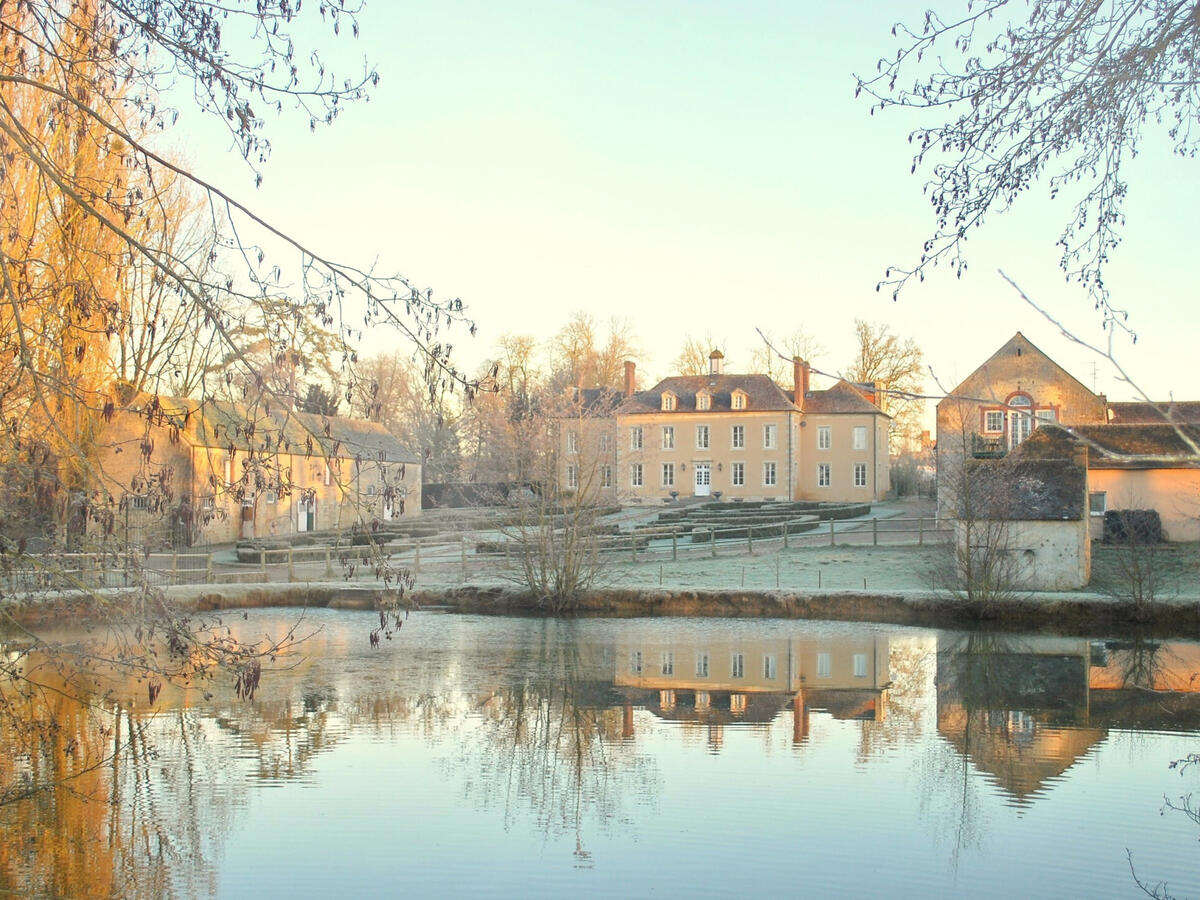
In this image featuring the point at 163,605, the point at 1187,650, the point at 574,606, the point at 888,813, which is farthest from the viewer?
the point at 574,606

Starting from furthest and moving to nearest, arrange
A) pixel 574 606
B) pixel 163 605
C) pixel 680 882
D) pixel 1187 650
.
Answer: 1. pixel 574 606
2. pixel 1187 650
3. pixel 680 882
4. pixel 163 605

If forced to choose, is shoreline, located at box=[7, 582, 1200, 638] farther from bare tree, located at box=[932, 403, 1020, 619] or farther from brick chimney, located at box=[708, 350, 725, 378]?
brick chimney, located at box=[708, 350, 725, 378]

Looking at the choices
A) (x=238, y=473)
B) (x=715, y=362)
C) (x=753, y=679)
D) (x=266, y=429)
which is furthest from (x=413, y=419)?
(x=266, y=429)

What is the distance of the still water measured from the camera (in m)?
7.46

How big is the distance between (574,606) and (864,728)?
30.4 feet

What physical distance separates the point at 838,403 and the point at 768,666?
123 feet

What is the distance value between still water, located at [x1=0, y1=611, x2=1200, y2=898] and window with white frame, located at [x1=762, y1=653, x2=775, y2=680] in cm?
5

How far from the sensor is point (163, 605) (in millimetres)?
5352

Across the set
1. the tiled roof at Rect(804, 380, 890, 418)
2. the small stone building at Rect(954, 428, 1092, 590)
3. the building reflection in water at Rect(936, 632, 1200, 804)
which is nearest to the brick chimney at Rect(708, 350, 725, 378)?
the tiled roof at Rect(804, 380, 890, 418)

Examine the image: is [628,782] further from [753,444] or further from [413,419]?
[413,419]

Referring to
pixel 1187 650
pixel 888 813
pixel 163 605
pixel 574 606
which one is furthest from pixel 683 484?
pixel 163 605

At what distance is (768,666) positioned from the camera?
49.4ft

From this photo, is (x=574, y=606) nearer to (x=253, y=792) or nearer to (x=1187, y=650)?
(x=1187, y=650)

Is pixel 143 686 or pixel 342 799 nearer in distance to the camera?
pixel 342 799
